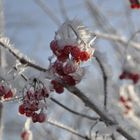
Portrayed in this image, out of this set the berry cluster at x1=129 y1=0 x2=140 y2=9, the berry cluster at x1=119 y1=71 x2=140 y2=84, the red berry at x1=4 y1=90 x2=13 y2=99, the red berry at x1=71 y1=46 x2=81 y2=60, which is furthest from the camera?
the berry cluster at x1=119 y1=71 x2=140 y2=84

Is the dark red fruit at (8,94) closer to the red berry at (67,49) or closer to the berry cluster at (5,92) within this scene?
the berry cluster at (5,92)

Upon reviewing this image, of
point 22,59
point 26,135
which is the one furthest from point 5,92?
point 26,135

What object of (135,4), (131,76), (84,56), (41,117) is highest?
(135,4)

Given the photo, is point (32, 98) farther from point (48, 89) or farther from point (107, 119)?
point (107, 119)

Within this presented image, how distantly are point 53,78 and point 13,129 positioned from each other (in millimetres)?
13365

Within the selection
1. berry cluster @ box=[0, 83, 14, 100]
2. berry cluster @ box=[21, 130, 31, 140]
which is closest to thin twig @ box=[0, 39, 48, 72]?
berry cluster @ box=[0, 83, 14, 100]

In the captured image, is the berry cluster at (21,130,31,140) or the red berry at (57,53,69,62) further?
the berry cluster at (21,130,31,140)

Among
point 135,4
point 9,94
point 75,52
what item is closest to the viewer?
point 75,52

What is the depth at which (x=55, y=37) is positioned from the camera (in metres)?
1.49

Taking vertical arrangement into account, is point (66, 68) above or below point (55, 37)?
below

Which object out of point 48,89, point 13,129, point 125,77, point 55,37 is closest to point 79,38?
point 55,37

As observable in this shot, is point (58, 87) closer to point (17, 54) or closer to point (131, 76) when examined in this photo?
point (17, 54)

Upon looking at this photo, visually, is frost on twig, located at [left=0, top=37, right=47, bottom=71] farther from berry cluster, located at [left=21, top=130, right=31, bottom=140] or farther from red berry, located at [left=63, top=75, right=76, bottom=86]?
berry cluster, located at [left=21, top=130, right=31, bottom=140]

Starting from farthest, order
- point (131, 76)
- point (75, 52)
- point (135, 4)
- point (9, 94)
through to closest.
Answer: point (131, 76), point (135, 4), point (9, 94), point (75, 52)
